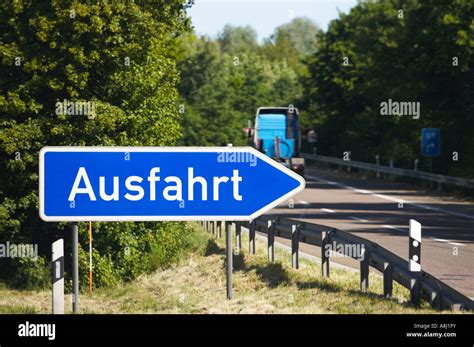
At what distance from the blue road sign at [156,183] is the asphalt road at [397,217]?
5731 mm

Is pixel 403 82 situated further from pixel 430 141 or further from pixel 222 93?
pixel 222 93

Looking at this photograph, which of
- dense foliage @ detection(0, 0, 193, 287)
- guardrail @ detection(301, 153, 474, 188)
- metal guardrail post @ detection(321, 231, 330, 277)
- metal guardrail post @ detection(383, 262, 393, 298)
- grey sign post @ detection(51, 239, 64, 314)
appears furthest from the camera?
guardrail @ detection(301, 153, 474, 188)

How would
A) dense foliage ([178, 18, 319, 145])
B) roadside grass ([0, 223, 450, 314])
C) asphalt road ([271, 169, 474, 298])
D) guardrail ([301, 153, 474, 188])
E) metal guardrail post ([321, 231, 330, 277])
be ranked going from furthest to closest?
1. dense foliage ([178, 18, 319, 145])
2. guardrail ([301, 153, 474, 188])
3. asphalt road ([271, 169, 474, 298])
4. metal guardrail post ([321, 231, 330, 277])
5. roadside grass ([0, 223, 450, 314])

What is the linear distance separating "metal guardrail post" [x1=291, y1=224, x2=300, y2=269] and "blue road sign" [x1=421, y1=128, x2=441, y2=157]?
2635 centimetres

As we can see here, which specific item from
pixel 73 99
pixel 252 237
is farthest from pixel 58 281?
pixel 73 99

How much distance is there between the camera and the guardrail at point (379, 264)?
12.3 m

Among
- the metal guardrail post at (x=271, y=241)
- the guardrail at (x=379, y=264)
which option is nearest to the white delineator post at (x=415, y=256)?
the guardrail at (x=379, y=264)

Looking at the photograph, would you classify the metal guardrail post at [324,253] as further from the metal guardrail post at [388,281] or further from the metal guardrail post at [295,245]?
the metal guardrail post at [388,281]

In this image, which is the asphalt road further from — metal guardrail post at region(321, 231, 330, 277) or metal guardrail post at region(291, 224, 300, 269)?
metal guardrail post at region(321, 231, 330, 277)

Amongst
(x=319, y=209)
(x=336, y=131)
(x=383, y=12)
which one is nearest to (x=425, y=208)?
(x=319, y=209)

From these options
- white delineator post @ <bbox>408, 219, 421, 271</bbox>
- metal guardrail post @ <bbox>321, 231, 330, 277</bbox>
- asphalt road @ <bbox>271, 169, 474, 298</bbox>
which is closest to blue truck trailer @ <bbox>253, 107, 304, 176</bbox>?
asphalt road @ <bbox>271, 169, 474, 298</bbox>

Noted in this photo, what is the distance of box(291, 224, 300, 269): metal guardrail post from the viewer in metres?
18.4

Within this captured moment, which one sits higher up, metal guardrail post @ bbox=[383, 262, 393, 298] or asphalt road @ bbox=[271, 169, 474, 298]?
metal guardrail post @ bbox=[383, 262, 393, 298]
